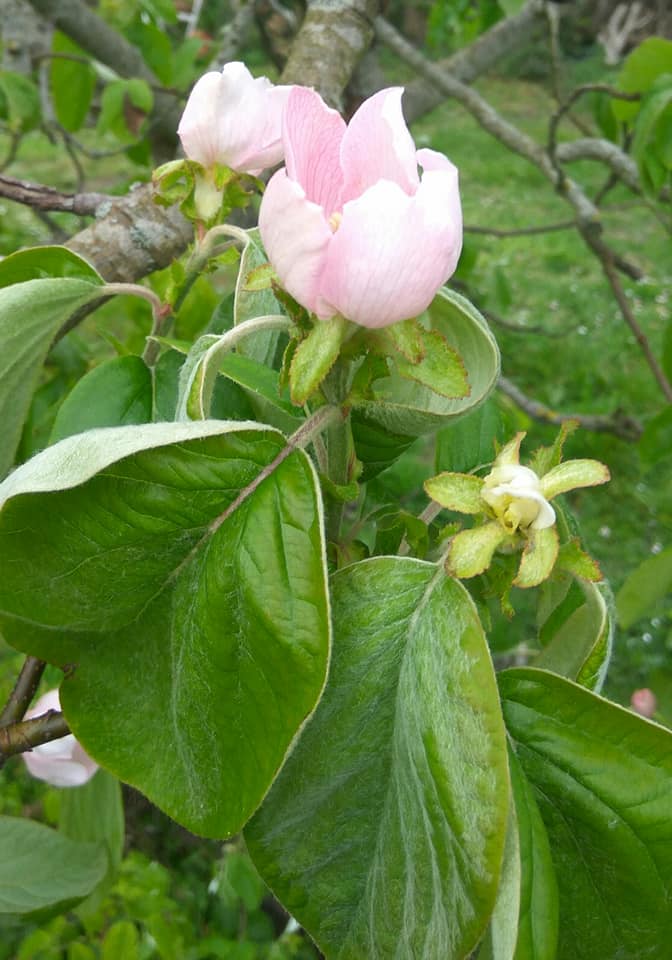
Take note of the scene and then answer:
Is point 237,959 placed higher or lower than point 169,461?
lower

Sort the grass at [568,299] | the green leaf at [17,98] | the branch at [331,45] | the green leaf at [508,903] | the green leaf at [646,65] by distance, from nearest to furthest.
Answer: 1. the green leaf at [508,903]
2. the branch at [331,45]
3. the green leaf at [646,65]
4. the green leaf at [17,98]
5. the grass at [568,299]

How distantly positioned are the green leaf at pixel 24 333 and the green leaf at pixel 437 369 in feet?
0.79

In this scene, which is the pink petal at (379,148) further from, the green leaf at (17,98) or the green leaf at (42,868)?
the green leaf at (17,98)

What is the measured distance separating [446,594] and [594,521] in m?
2.31

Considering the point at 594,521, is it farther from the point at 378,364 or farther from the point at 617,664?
the point at 378,364

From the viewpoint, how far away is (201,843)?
5.40ft

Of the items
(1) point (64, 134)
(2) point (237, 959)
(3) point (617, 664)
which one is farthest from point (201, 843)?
(1) point (64, 134)

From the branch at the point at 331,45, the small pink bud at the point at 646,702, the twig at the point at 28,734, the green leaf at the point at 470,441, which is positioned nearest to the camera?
the twig at the point at 28,734

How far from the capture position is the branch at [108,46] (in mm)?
1379

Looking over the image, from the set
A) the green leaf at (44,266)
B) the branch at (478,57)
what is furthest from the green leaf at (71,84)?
the green leaf at (44,266)

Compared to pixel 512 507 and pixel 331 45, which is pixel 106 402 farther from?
pixel 331 45

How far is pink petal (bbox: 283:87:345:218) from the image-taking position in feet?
1.22

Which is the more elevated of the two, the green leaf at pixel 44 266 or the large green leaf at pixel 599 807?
the green leaf at pixel 44 266

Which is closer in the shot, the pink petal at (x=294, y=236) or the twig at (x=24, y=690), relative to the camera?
the pink petal at (x=294, y=236)
